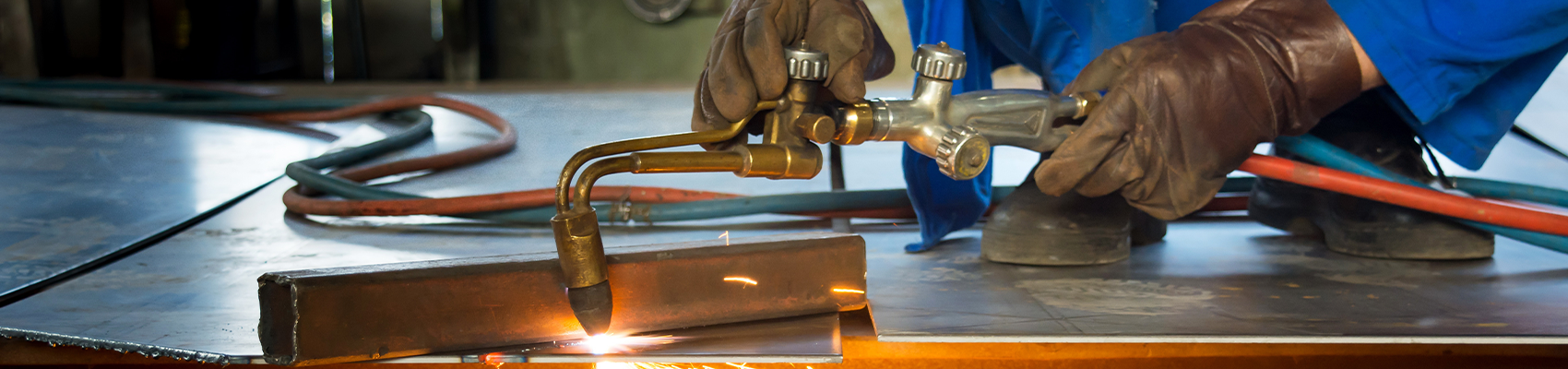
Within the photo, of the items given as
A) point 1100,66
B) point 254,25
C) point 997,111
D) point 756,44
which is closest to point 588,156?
point 756,44

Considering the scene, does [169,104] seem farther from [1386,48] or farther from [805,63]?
[1386,48]

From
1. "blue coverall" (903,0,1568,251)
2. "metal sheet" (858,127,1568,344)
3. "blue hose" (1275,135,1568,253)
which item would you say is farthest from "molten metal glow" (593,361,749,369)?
"blue hose" (1275,135,1568,253)

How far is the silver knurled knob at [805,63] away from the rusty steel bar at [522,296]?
168mm

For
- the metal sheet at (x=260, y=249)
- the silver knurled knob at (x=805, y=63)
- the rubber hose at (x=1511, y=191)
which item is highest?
the silver knurled knob at (x=805, y=63)

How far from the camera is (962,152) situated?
86 centimetres

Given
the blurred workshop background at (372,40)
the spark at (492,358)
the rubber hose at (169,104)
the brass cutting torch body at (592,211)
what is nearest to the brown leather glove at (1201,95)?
the brass cutting torch body at (592,211)

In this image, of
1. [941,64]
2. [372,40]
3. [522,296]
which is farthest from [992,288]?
[372,40]

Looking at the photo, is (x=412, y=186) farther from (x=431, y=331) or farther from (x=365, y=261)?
(x=431, y=331)

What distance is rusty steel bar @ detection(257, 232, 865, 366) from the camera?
73 centimetres

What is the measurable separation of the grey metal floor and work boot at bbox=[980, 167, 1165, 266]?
0.8 inches

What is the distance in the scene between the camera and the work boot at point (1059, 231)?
45.1 inches

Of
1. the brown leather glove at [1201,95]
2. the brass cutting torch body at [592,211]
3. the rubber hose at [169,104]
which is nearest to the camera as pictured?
the brass cutting torch body at [592,211]

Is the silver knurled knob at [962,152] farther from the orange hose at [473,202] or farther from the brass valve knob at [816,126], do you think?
the orange hose at [473,202]

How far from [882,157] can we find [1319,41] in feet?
4.54
